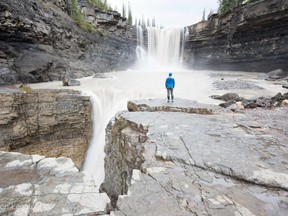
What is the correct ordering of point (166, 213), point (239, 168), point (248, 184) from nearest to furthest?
point (166, 213)
point (248, 184)
point (239, 168)

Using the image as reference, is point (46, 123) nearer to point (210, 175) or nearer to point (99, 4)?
point (210, 175)

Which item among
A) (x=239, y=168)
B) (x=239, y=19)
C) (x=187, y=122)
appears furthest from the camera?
(x=239, y=19)

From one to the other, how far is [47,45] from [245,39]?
78.6 ft

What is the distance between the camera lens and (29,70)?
43.8ft

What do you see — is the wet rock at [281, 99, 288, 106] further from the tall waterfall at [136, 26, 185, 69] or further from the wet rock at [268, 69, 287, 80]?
the tall waterfall at [136, 26, 185, 69]

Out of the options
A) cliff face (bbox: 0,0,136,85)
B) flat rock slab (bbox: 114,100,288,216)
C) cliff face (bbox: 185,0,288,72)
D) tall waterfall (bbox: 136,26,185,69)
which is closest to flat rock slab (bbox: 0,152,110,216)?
flat rock slab (bbox: 114,100,288,216)

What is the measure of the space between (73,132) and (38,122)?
1.91m

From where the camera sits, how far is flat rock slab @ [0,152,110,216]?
6.25 feet

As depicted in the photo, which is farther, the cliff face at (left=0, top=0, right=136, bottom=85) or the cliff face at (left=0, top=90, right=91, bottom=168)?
the cliff face at (left=0, top=0, right=136, bottom=85)

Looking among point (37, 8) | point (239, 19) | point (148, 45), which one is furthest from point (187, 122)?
point (148, 45)

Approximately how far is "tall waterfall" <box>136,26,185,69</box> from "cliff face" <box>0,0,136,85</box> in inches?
246

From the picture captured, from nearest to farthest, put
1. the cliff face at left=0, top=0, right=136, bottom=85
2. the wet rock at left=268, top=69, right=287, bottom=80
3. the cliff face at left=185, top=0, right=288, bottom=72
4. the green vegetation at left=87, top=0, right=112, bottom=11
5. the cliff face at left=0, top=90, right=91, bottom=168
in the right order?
1. the cliff face at left=0, top=90, right=91, bottom=168
2. the cliff face at left=0, top=0, right=136, bottom=85
3. the wet rock at left=268, top=69, right=287, bottom=80
4. the cliff face at left=185, top=0, right=288, bottom=72
5. the green vegetation at left=87, top=0, right=112, bottom=11

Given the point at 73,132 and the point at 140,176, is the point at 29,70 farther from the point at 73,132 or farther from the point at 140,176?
the point at 140,176

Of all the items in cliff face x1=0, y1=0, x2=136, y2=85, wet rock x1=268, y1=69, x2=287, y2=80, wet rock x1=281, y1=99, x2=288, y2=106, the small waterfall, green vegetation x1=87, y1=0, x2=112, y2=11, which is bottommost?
the small waterfall
